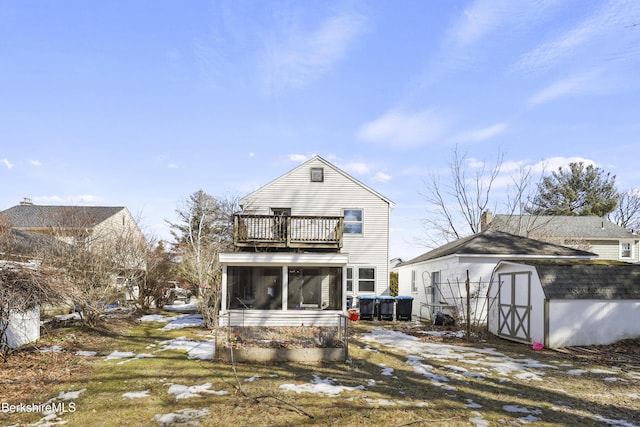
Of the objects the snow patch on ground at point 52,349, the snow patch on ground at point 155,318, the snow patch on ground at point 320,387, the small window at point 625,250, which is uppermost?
the small window at point 625,250

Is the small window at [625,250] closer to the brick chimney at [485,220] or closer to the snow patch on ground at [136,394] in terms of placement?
the brick chimney at [485,220]

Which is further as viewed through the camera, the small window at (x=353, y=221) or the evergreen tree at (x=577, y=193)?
the evergreen tree at (x=577, y=193)

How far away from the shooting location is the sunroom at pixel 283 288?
1291cm

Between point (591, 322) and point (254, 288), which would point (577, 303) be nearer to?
point (591, 322)

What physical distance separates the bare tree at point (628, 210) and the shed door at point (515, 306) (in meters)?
39.7

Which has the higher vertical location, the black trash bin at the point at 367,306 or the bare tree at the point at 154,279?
the bare tree at the point at 154,279

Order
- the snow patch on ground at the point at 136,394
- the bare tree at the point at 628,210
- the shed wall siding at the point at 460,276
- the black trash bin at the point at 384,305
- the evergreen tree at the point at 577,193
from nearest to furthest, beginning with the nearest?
1. the snow patch on ground at the point at 136,394
2. the shed wall siding at the point at 460,276
3. the black trash bin at the point at 384,305
4. the evergreen tree at the point at 577,193
5. the bare tree at the point at 628,210

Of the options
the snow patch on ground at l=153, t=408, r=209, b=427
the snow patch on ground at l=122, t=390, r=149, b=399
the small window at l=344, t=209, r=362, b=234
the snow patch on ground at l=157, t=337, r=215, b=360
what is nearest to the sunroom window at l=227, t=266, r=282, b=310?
the snow patch on ground at l=157, t=337, r=215, b=360

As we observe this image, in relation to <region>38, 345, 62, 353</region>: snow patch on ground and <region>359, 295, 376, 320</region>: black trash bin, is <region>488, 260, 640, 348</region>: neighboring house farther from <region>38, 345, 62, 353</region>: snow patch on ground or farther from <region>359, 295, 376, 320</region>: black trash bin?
<region>38, 345, 62, 353</region>: snow patch on ground

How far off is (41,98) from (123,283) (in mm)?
7375

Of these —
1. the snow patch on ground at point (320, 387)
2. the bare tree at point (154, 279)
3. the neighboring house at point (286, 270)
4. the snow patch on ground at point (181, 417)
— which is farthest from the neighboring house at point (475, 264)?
the bare tree at point (154, 279)

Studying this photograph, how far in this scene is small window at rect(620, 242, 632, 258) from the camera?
101 feet

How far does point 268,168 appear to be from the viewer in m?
27.8

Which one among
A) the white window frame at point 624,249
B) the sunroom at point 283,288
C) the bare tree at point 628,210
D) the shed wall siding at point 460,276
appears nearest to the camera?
the sunroom at point 283,288
